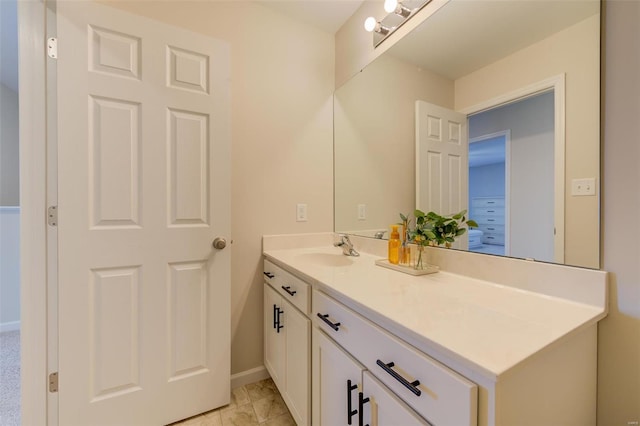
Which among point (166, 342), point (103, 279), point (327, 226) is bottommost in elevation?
point (166, 342)

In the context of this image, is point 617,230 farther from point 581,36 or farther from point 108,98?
point 108,98

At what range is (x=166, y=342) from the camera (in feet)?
4.30

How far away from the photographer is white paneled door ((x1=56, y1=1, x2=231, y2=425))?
1.14 metres

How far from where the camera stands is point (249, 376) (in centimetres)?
165

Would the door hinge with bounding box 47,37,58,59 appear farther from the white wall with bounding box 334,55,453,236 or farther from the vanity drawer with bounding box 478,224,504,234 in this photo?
the vanity drawer with bounding box 478,224,504,234

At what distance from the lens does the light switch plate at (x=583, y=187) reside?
79cm

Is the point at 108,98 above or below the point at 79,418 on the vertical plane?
above

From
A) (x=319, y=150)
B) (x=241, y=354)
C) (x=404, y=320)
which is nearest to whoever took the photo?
(x=404, y=320)

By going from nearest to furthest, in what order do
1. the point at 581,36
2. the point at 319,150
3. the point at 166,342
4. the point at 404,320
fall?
1. the point at 404,320
2. the point at 581,36
3. the point at 166,342
4. the point at 319,150

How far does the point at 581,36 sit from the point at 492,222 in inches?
25.0

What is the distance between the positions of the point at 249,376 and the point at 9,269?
2372 mm

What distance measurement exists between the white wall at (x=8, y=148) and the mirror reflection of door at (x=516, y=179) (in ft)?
13.0

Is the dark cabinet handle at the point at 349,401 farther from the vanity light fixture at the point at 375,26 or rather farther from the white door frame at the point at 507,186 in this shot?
the vanity light fixture at the point at 375,26

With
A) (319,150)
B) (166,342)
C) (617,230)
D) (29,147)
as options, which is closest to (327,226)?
(319,150)
